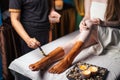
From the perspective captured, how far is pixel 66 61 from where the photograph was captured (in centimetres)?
147

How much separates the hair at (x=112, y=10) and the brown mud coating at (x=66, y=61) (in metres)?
0.47

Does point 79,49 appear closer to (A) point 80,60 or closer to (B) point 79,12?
(A) point 80,60

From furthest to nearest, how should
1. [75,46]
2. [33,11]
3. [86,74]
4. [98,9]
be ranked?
[98,9]
[33,11]
[75,46]
[86,74]

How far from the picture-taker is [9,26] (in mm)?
1989

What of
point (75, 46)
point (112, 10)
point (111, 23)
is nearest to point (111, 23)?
point (111, 23)

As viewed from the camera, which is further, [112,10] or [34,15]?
[112,10]

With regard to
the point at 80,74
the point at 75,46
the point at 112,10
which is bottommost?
the point at 80,74

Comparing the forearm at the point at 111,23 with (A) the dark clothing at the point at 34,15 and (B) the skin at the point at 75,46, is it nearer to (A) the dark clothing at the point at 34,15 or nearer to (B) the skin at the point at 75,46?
(B) the skin at the point at 75,46

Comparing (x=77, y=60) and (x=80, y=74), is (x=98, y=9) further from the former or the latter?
(x=80, y=74)

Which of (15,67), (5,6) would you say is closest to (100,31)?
(15,67)

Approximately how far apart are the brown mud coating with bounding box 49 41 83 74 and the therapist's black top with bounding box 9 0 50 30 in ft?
1.11

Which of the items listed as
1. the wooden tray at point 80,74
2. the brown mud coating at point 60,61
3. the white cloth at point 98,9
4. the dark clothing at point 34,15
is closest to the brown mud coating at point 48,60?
the brown mud coating at point 60,61

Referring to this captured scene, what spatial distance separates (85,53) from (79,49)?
102 mm

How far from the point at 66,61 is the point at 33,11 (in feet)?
1.56
